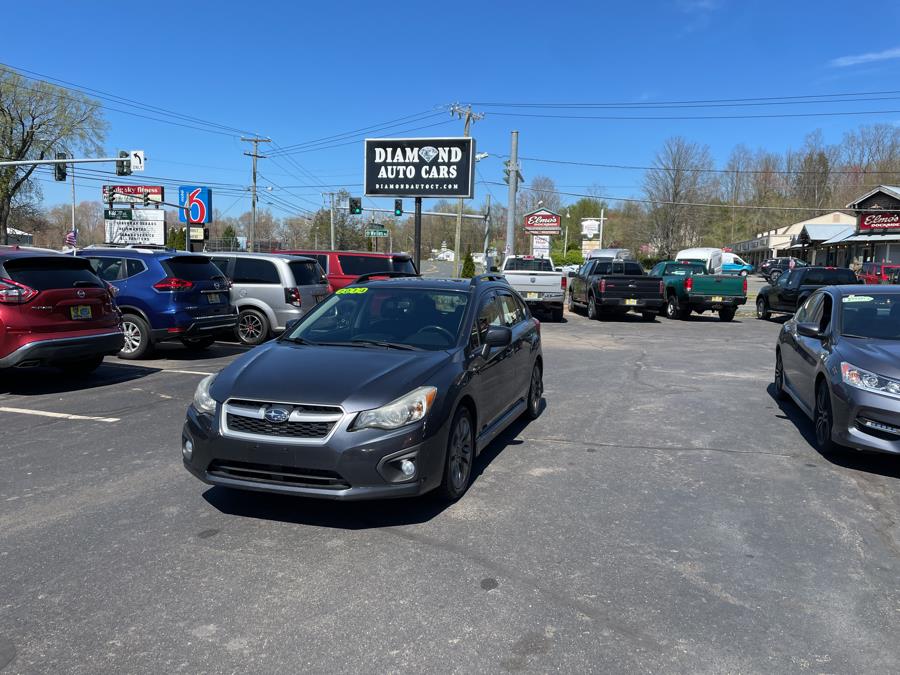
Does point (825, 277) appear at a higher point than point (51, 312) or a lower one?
higher

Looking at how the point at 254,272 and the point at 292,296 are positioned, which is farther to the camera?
the point at 254,272

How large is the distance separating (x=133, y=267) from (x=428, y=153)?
13644 mm

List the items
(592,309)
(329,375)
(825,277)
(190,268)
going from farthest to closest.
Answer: (592,309), (825,277), (190,268), (329,375)

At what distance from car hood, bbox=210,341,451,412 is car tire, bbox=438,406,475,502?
427 millimetres

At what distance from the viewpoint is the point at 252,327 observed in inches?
517

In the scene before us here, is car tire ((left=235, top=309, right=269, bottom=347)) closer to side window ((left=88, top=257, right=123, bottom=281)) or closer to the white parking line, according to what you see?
side window ((left=88, top=257, right=123, bottom=281))

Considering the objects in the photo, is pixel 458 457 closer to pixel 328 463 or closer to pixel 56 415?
pixel 328 463

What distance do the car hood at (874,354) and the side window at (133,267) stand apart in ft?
32.0

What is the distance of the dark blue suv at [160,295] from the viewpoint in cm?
1063

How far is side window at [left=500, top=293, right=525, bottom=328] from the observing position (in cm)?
671

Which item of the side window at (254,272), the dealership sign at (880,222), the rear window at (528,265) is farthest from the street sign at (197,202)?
the dealership sign at (880,222)

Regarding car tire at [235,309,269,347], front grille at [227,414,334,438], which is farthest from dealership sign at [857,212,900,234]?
front grille at [227,414,334,438]

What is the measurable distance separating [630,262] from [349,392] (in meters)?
20.4

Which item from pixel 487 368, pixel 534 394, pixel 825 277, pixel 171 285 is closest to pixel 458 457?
pixel 487 368
